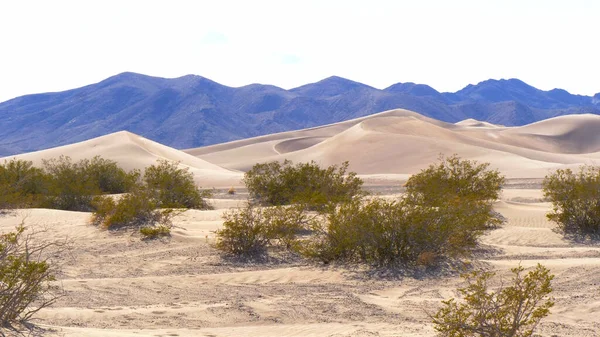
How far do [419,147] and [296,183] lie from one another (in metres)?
52.6

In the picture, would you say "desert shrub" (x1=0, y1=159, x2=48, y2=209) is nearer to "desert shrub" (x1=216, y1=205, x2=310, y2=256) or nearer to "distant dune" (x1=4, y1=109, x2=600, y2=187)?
"desert shrub" (x1=216, y1=205, x2=310, y2=256)

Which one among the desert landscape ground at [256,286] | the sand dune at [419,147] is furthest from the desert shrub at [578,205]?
the sand dune at [419,147]

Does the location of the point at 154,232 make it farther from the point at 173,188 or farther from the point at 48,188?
the point at 48,188

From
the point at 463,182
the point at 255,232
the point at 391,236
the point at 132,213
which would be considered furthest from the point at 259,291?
the point at 463,182

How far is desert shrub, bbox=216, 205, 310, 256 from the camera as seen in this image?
13.5m

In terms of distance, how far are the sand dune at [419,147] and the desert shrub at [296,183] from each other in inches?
1083

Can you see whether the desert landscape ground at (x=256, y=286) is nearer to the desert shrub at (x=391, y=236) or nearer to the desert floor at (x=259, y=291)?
the desert floor at (x=259, y=291)

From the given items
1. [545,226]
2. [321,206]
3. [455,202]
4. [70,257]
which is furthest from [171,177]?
[545,226]

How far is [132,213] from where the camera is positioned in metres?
16.6

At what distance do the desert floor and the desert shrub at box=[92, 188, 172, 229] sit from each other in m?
0.54

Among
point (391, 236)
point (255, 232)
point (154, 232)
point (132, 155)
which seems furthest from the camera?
point (132, 155)

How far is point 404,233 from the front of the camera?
12.4 meters

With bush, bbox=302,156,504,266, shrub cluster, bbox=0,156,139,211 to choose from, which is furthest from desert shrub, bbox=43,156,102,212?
bush, bbox=302,156,504,266

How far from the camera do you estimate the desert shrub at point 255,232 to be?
13508 millimetres
